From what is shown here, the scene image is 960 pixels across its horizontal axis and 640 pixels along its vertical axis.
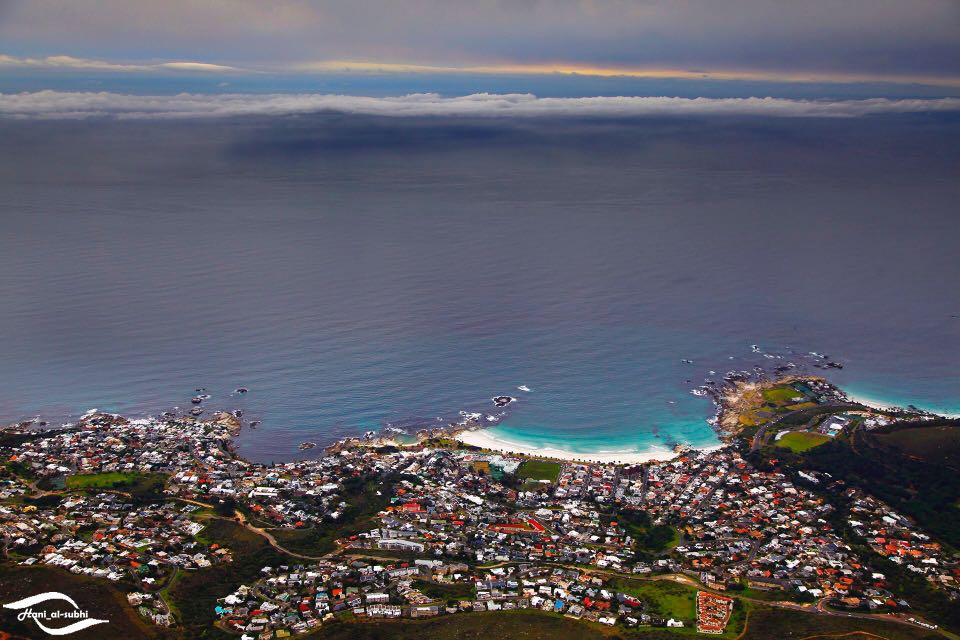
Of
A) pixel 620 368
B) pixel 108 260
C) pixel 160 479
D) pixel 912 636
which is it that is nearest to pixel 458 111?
pixel 108 260

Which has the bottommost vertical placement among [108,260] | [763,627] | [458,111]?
[763,627]

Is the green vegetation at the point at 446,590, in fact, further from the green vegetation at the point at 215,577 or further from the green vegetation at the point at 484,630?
the green vegetation at the point at 215,577

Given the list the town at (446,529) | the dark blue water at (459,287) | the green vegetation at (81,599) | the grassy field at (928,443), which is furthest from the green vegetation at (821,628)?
the green vegetation at (81,599)

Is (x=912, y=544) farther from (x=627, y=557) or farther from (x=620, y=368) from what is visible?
(x=620, y=368)

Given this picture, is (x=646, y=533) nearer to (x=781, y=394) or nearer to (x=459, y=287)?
(x=781, y=394)

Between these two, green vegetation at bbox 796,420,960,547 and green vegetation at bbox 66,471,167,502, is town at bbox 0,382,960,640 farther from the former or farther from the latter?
green vegetation at bbox 796,420,960,547

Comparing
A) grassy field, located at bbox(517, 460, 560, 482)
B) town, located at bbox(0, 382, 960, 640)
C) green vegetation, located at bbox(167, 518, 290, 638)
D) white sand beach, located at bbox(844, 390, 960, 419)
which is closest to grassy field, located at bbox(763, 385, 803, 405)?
white sand beach, located at bbox(844, 390, 960, 419)
